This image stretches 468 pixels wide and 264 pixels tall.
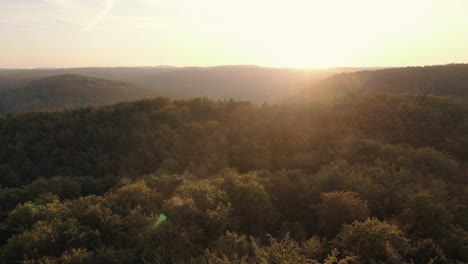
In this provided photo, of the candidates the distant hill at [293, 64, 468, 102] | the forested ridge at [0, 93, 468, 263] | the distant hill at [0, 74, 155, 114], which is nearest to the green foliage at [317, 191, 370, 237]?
the forested ridge at [0, 93, 468, 263]

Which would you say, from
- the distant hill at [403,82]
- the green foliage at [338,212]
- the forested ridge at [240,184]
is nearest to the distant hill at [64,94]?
the distant hill at [403,82]

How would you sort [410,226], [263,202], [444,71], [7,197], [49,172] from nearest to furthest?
[410,226], [263,202], [7,197], [49,172], [444,71]

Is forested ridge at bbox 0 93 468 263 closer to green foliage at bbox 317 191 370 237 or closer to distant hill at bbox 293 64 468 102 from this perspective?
green foliage at bbox 317 191 370 237

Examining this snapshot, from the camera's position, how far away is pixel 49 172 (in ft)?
80.8

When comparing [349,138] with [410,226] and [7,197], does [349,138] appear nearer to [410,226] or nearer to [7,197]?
[410,226]

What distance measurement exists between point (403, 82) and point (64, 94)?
114203mm

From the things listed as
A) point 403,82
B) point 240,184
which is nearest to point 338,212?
point 240,184

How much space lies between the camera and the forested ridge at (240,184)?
33.9 ft

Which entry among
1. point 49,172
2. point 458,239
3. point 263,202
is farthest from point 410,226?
point 49,172

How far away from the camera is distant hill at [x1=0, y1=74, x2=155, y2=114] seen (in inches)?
4710

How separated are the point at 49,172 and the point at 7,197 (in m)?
9.50

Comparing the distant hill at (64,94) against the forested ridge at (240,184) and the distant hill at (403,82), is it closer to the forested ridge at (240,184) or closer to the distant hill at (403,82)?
the distant hill at (403,82)

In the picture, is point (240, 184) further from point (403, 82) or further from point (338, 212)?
point (403, 82)

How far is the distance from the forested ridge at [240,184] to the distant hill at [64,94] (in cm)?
9294
